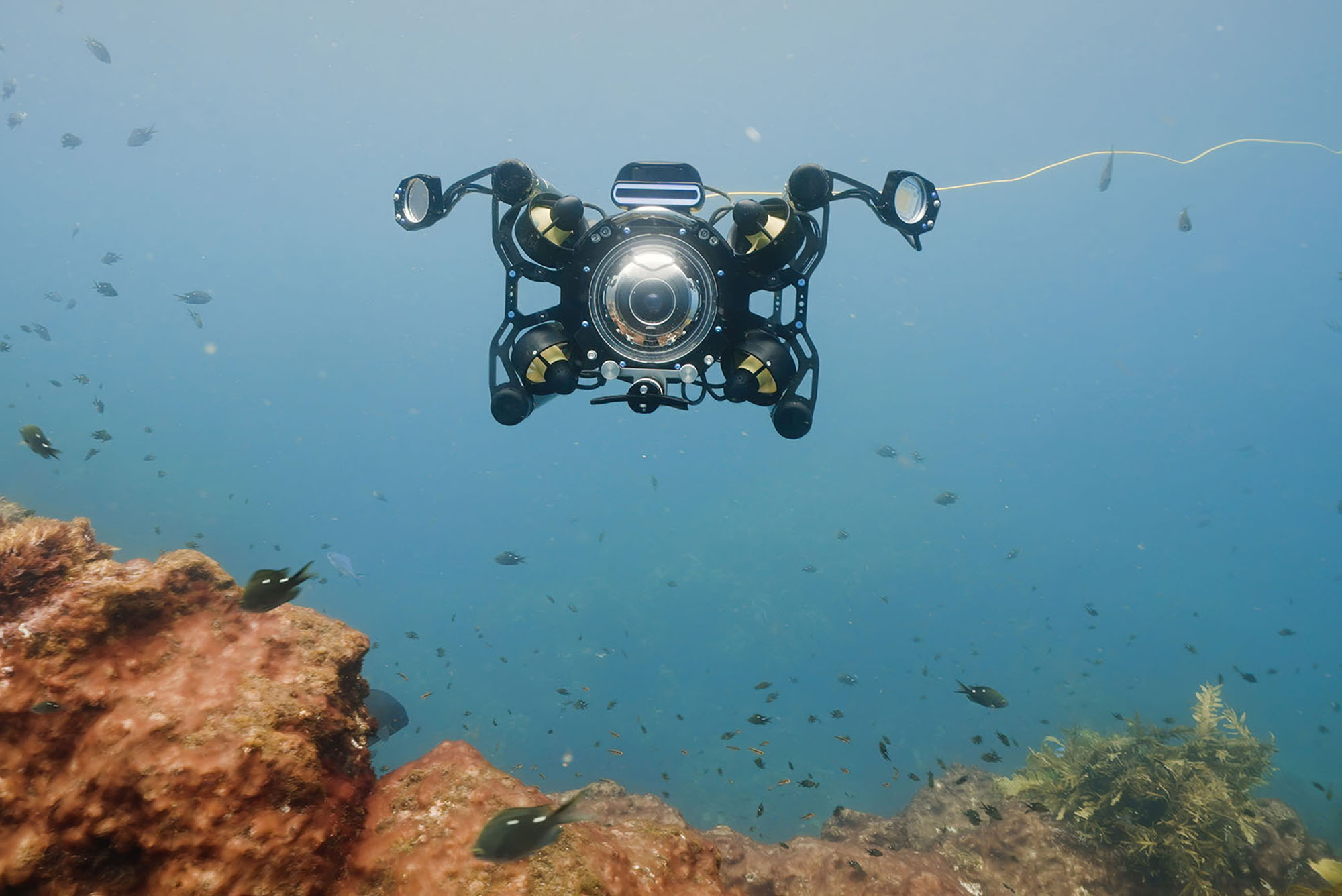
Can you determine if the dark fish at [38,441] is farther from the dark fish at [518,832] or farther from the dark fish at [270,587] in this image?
the dark fish at [518,832]

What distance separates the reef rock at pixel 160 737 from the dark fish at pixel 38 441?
4047 millimetres

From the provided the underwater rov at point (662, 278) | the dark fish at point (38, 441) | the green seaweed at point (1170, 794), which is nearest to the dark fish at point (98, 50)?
the dark fish at point (38, 441)

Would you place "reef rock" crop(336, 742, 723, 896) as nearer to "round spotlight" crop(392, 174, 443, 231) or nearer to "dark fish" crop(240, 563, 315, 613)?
"dark fish" crop(240, 563, 315, 613)

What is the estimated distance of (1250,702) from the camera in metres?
44.4

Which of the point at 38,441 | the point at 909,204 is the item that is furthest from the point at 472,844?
the point at 38,441

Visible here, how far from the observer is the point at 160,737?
117 inches

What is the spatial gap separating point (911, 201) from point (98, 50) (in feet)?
66.8

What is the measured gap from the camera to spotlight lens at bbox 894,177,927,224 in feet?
11.2

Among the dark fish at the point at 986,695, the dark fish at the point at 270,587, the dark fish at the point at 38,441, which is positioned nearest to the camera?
the dark fish at the point at 270,587

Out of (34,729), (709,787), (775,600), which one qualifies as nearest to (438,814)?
(34,729)

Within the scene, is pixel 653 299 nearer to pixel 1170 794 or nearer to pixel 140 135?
pixel 1170 794

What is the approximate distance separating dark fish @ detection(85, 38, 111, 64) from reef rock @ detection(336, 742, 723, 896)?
1874cm

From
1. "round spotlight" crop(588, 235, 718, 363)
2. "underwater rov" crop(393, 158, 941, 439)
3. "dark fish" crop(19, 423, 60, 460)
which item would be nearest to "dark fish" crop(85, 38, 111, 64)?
"dark fish" crop(19, 423, 60, 460)

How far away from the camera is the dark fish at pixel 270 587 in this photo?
3270 millimetres
